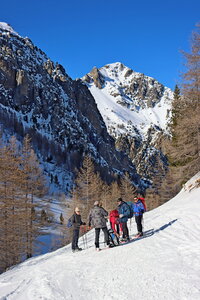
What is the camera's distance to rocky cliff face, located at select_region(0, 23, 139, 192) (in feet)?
439

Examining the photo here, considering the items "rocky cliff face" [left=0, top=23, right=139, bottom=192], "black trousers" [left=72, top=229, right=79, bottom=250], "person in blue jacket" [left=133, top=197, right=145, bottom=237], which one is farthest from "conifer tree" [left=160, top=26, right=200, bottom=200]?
"rocky cliff face" [left=0, top=23, right=139, bottom=192]

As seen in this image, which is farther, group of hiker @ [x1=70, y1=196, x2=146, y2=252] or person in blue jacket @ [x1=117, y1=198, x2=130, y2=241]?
person in blue jacket @ [x1=117, y1=198, x2=130, y2=241]

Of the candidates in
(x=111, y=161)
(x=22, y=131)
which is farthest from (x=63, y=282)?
(x=111, y=161)

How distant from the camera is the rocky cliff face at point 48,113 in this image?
134 metres

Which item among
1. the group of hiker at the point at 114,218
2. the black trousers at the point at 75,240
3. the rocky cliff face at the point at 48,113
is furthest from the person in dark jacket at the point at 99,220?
the rocky cliff face at the point at 48,113

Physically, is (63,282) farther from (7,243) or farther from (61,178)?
(61,178)

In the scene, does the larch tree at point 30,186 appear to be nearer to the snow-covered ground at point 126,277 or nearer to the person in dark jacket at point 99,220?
the person in dark jacket at point 99,220

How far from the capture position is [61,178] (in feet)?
407

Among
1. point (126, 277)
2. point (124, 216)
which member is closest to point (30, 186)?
point (124, 216)

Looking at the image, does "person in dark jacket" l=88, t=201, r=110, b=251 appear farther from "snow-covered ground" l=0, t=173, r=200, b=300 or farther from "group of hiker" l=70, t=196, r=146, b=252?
"snow-covered ground" l=0, t=173, r=200, b=300

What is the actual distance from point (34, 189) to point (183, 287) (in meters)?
16.2

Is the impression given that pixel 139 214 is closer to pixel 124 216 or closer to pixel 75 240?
pixel 124 216

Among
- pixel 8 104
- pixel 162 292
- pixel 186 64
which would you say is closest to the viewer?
pixel 162 292

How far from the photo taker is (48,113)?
153 m
